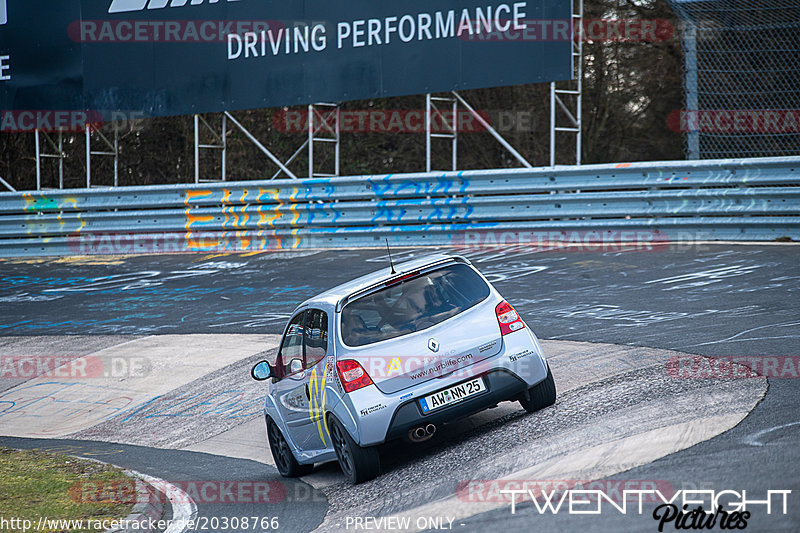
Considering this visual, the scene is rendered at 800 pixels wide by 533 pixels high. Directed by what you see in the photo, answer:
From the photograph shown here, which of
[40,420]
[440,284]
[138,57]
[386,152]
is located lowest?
[40,420]

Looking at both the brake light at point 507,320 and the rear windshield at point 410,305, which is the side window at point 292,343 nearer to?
the rear windshield at point 410,305

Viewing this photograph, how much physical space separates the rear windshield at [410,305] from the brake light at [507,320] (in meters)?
0.16

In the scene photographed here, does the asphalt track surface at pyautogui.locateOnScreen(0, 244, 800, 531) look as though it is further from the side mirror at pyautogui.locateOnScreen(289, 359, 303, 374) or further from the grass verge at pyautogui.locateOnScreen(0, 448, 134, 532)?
the side mirror at pyautogui.locateOnScreen(289, 359, 303, 374)

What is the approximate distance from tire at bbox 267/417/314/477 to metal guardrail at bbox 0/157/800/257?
8.26 metres

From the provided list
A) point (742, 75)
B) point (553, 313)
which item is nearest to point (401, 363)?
point (553, 313)

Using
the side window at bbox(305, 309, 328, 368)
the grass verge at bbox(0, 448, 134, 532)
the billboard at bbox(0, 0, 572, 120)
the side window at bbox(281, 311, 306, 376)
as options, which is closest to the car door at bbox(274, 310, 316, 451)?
the side window at bbox(281, 311, 306, 376)

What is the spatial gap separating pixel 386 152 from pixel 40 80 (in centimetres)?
974

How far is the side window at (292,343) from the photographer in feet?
26.8

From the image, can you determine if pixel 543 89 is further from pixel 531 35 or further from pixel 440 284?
pixel 440 284

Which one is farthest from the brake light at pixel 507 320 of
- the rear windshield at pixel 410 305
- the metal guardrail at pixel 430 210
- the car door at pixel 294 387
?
the metal guardrail at pixel 430 210

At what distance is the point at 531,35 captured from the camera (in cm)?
1680

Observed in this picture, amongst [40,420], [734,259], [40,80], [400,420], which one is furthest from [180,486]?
[40,80]

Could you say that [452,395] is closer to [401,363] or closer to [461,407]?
[461,407]

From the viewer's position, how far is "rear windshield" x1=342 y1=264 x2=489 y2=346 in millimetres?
7398
